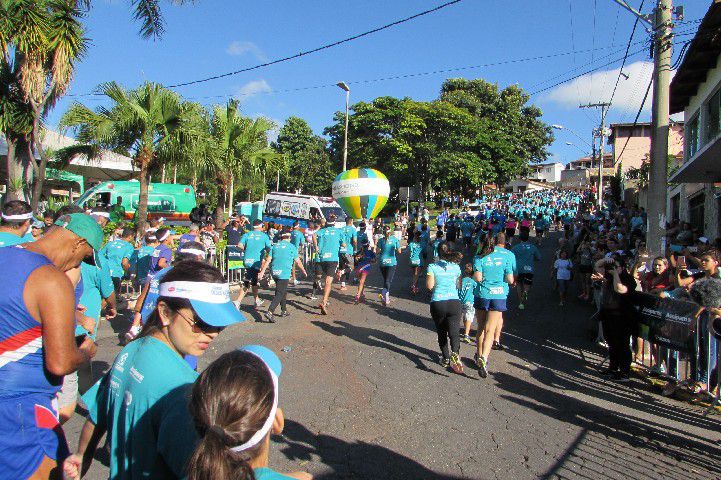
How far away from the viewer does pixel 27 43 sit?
1131 centimetres

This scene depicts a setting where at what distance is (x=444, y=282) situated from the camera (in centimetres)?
671

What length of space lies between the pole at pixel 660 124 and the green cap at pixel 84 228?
28.2ft

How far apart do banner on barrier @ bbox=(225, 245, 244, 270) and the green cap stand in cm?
936

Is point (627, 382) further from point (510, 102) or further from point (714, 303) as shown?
point (510, 102)

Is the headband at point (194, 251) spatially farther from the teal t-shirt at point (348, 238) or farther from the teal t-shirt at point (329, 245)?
→ the teal t-shirt at point (348, 238)

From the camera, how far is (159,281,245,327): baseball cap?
2002mm

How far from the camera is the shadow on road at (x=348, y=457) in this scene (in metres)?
4.09

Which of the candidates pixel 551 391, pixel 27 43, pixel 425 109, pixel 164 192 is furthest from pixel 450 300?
pixel 425 109

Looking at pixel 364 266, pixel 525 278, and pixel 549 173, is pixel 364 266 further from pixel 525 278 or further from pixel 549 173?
pixel 549 173

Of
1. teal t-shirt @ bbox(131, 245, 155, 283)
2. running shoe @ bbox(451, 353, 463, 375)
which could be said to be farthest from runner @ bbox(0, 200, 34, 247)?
running shoe @ bbox(451, 353, 463, 375)

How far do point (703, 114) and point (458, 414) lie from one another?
1384 centimetres

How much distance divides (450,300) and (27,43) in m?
10.9

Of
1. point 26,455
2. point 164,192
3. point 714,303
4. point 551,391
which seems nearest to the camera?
point 26,455

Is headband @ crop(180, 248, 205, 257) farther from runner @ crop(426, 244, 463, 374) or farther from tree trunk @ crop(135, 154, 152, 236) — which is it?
tree trunk @ crop(135, 154, 152, 236)
